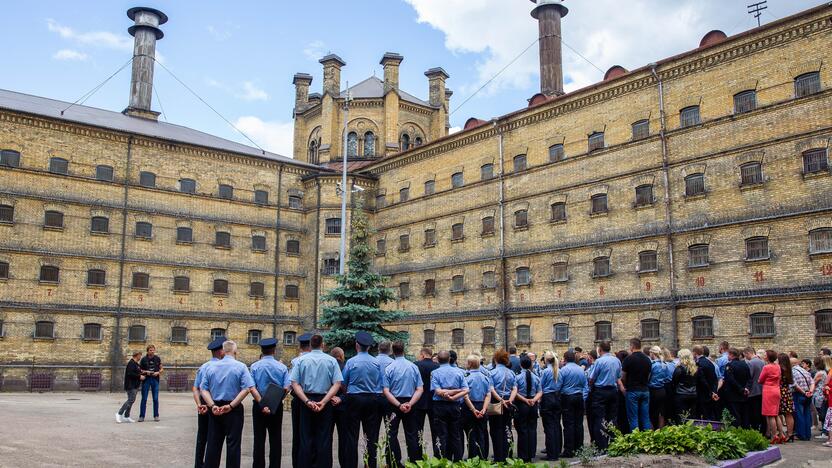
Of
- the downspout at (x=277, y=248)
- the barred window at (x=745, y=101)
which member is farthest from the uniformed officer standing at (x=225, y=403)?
the downspout at (x=277, y=248)

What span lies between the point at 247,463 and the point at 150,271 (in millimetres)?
26092

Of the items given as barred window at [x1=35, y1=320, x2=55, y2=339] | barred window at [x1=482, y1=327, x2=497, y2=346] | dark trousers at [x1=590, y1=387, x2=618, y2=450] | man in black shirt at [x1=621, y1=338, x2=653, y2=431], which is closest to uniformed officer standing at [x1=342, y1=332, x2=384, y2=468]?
dark trousers at [x1=590, y1=387, x2=618, y2=450]

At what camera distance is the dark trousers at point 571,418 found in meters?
12.5

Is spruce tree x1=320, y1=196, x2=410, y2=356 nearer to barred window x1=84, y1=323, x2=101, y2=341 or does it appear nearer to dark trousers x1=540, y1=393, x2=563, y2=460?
dark trousers x1=540, y1=393, x2=563, y2=460

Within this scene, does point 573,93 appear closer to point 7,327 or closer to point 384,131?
point 384,131

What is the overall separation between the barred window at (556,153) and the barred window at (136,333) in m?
21.6

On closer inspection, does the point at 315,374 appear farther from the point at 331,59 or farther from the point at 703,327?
the point at 331,59

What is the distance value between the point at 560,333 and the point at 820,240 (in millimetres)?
10595

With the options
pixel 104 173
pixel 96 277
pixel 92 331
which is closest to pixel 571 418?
pixel 92 331

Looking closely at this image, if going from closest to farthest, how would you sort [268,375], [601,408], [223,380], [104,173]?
1. [223,380]
2. [268,375]
3. [601,408]
4. [104,173]

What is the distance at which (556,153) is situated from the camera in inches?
1198

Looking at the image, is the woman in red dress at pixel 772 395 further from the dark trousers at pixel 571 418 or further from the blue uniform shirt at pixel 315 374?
the blue uniform shirt at pixel 315 374

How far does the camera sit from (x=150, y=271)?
3497cm

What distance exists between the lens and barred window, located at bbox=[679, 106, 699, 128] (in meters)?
25.7
